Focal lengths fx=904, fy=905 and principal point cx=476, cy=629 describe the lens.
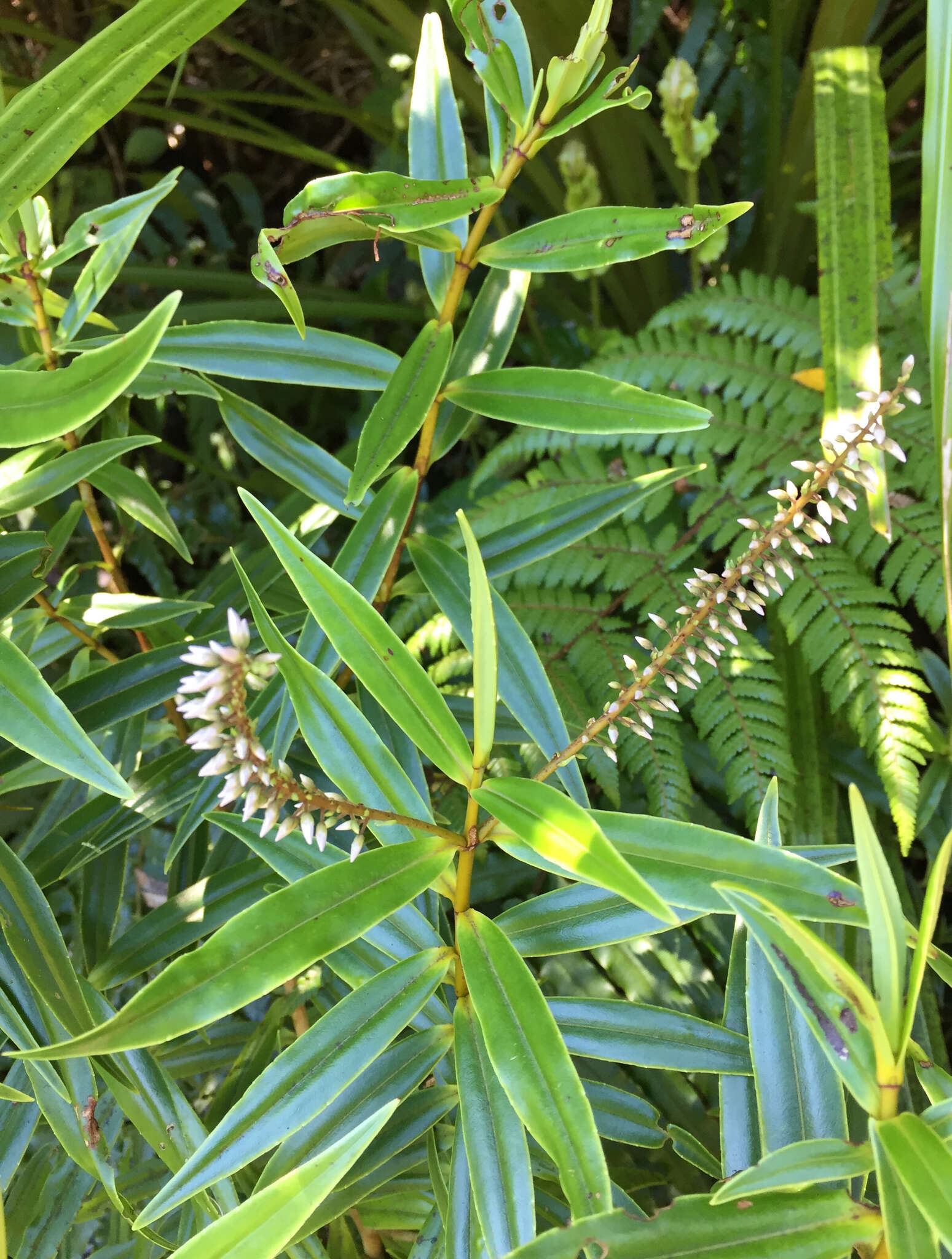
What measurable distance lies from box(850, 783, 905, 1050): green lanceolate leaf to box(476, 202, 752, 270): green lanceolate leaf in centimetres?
28

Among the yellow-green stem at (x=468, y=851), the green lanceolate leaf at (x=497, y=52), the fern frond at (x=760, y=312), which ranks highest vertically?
the fern frond at (x=760, y=312)

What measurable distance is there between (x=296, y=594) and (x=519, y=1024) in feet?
1.54

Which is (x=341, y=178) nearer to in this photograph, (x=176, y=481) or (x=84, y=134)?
(x=84, y=134)

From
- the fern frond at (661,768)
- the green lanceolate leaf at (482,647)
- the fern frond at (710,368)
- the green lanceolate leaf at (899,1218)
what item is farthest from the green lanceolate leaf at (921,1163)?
the fern frond at (710,368)

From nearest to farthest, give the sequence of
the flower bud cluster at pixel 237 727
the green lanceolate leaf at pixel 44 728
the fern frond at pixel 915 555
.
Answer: the flower bud cluster at pixel 237 727 < the green lanceolate leaf at pixel 44 728 < the fern frond at pixel 915 555

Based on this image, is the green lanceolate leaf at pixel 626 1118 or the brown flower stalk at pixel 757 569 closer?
the brown flower stalk at pixel 757 569

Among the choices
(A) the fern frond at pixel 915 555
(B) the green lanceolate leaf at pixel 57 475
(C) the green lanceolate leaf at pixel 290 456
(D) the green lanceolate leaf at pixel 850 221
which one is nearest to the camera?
(B) the green lanceolate leaf at pixel 57 475

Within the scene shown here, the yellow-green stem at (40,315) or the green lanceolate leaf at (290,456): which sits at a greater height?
the yellow-green stem at (40,315)

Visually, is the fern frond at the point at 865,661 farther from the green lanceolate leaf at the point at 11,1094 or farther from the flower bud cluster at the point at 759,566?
the green lanceolate leaf at the point at 11,1094

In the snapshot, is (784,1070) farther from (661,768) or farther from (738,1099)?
(661,768)

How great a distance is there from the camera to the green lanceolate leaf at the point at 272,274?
39 centimetres

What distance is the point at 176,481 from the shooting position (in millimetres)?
1454

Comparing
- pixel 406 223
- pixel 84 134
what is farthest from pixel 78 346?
pixel 406 223

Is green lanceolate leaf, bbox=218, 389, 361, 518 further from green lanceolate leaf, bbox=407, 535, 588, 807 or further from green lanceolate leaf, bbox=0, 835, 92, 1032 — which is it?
green lanceolate leaf, bbox=0, 835, 92, 1032
